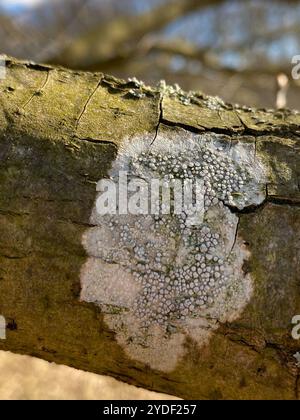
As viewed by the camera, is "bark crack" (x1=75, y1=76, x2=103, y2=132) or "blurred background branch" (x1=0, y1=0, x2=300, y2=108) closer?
"bark crack" (x1=75, y1=76, x2=103, y2=132)

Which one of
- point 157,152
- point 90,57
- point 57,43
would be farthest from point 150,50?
point 157,152

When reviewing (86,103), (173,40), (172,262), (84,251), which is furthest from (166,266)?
(173,40)

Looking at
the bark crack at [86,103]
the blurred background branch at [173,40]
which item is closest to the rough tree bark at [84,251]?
the bark crack at [86,103]

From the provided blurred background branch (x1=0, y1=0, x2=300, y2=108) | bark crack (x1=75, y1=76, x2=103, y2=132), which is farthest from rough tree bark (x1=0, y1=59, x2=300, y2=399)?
blurred background branch (x1=0, y1=0, x2=300, y2=108)

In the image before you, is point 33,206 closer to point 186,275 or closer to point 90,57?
point 186,275

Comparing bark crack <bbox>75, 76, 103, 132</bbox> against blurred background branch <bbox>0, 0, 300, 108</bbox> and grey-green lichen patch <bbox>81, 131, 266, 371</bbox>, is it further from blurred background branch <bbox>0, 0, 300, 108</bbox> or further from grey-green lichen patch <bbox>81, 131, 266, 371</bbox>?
blurred background branch <bbox>0, 0, 300, 108</bbox>
